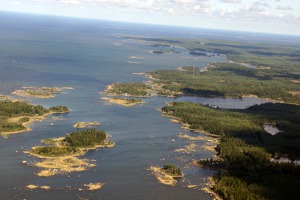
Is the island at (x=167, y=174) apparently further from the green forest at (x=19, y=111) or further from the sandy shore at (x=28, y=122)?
the green forest at (x=19, y=111)

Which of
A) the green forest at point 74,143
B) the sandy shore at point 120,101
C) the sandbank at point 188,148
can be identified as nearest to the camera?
the green forest at point 74,143

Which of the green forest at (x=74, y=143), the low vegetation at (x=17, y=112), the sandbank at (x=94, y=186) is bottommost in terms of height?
the sandbank at (x=94, y=186)

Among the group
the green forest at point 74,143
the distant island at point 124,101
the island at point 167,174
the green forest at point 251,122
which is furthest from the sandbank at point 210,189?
the distant island at point 124,101

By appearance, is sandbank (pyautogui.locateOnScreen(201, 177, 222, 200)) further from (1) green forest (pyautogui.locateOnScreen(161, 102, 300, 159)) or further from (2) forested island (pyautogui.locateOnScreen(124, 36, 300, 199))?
(1) green forest (pyautogui.locateOnScreen(161, 102, 300, 159))

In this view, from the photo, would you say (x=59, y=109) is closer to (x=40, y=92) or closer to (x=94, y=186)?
(x=40, y=92)

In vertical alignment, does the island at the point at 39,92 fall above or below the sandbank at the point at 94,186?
above

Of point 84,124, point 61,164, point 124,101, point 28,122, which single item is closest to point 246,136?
point 84,124

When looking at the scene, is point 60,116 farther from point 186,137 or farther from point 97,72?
point 97,72
